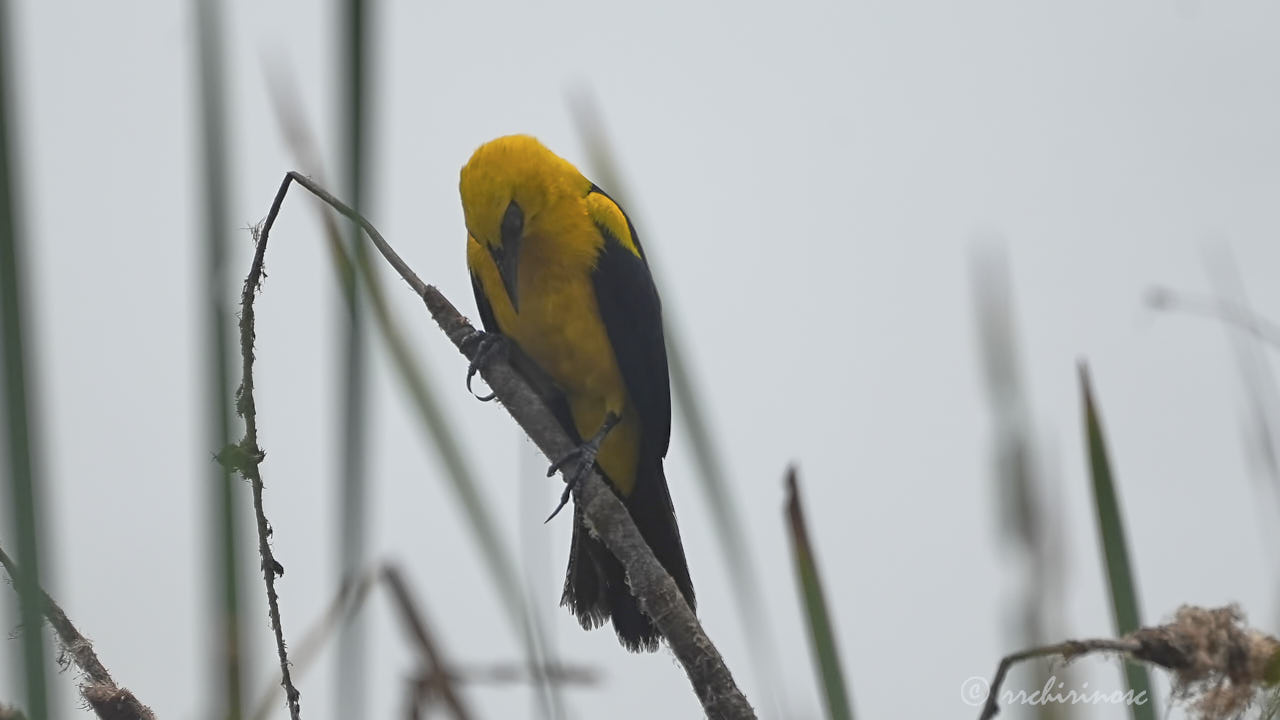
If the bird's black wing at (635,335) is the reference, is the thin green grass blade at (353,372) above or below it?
below

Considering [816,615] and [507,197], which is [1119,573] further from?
[507,197]

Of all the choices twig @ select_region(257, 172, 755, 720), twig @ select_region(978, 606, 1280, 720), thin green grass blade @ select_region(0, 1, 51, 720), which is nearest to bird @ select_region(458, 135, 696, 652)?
twig @ select_region(257, 172, 755, 720)

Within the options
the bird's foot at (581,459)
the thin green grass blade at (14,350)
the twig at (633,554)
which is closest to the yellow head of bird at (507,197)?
the bird's foot at (581,459)

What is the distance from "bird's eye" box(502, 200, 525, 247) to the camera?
422 centimetres

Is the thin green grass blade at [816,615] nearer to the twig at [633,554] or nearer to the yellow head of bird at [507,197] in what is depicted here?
the twig at [633,554]

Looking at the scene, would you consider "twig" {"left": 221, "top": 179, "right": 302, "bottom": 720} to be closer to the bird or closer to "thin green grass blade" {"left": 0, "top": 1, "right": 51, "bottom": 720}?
"thin green grass blade" {"left": 0, "top": 1, "right": 51, "bottom": 720}

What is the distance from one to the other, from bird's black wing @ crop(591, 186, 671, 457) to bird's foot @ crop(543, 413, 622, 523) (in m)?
0.15

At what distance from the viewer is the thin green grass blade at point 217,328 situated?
858 millimetres

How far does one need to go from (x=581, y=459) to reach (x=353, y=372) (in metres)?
2.55

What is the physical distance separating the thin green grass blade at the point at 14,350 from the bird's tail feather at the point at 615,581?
118 inches

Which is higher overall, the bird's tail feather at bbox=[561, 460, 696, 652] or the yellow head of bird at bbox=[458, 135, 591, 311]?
the yellow head of bird at bbox=[458, 135, 591, 311]

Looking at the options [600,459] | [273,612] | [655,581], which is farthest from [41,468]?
[600,459]

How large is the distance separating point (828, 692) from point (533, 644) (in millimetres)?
350

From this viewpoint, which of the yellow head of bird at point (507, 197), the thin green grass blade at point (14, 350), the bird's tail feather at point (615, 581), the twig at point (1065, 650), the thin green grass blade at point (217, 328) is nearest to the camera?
the thin green grass blade at point (14, 350)
